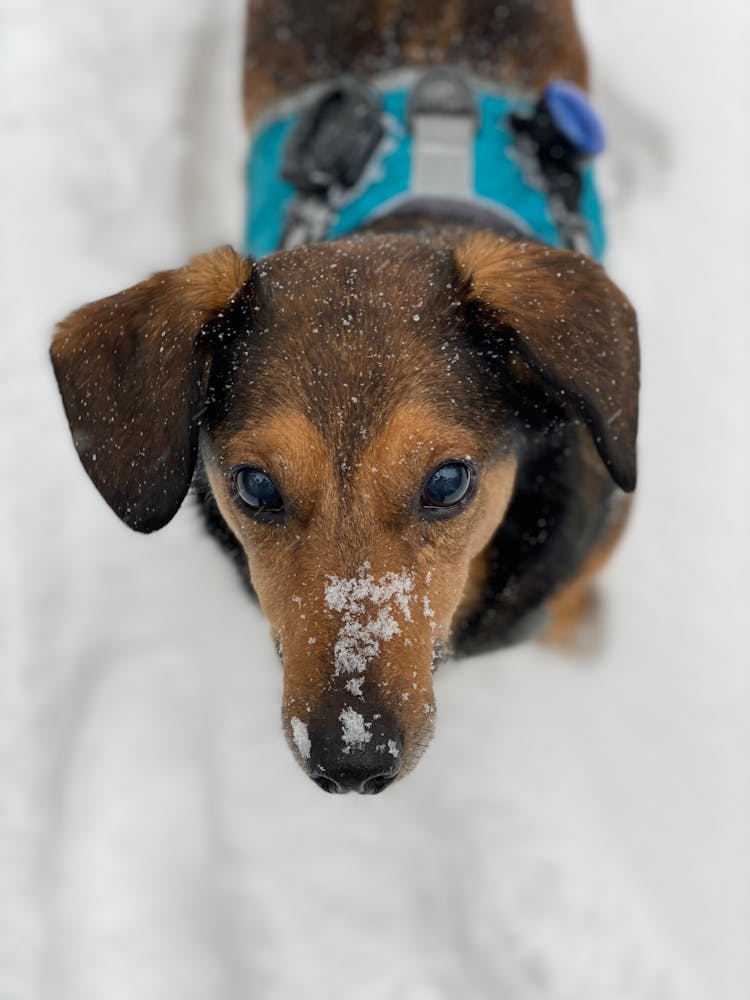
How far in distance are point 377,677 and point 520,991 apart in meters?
1.46

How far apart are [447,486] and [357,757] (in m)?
0.60

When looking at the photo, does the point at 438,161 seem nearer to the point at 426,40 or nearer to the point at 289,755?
the point at 426,40

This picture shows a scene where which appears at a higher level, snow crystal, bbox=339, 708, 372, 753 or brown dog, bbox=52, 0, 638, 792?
brown dog, bbox=52, 0, 638, 792

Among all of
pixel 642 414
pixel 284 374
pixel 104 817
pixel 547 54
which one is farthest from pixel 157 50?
pixel 104 817

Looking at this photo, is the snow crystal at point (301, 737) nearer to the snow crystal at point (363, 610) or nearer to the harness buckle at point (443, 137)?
the snow crystal at point (363, 610)

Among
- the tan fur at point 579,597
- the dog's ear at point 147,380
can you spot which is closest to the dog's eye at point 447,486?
the dog's ear at point 147,380

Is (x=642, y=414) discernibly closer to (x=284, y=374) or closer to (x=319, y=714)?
(x=284, y=374)

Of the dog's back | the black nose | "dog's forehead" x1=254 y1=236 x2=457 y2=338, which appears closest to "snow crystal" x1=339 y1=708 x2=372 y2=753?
the black nose

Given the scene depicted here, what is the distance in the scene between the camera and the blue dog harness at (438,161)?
3076 millimetres

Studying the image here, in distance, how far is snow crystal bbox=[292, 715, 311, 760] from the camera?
1960mm

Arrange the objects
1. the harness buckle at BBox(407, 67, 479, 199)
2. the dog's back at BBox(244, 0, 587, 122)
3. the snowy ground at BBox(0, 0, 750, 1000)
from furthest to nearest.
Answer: the dog's back at BBox(244, 0, 587, 122) → the harness buckle at BBox(407, 67, 479, 199) → the snowy ground at BBox(0, 0, 750, 1000)

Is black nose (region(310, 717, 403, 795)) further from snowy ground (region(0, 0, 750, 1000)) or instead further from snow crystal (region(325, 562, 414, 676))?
snowy ground (region(0, 0, 750, 1000))

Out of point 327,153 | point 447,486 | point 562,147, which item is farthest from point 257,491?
point 562,147

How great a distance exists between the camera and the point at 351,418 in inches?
81.5
